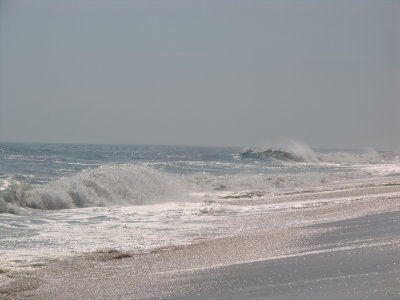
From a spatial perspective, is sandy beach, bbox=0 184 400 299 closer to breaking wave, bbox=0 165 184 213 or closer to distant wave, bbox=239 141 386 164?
breaking wave, bbox=0 165 184 213

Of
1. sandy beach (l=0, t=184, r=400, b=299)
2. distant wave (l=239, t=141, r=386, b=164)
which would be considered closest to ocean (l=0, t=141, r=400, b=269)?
sandy beach (l=0, t=184, r=400, b=299)

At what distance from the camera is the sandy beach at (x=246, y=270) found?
4258 millimetres

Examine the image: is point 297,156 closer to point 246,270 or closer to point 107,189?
point 107,189

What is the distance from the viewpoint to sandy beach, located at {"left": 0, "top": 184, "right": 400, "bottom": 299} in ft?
14.0

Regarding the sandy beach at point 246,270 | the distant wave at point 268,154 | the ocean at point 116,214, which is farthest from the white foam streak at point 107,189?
the distant wave at point 268,154

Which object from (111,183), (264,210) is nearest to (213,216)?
(264,210)

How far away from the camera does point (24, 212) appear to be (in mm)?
11398

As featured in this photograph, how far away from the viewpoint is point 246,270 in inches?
205

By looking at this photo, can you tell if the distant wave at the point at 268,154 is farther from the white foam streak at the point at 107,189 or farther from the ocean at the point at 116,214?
the white foam streak at the point at 107,189

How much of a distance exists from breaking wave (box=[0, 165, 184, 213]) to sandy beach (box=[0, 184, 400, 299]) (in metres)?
5.55

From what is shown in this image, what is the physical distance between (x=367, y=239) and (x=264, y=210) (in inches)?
228

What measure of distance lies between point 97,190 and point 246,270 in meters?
10.7

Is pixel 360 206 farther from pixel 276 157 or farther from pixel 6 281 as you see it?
pixel 276 157

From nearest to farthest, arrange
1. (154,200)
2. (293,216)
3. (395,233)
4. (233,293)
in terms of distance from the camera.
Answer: (233,293) → (395,233) → (293,216) → (154,200)
